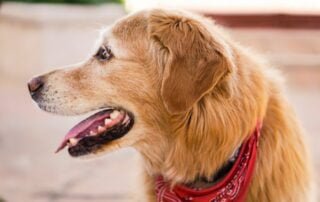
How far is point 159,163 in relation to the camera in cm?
411

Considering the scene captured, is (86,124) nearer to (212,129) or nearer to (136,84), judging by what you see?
(136,84)

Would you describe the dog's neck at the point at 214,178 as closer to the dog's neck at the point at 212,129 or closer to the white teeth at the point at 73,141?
the dog's neck at the point at 212,129

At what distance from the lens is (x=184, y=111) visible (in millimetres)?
3822

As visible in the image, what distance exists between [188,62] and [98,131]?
0.58 m

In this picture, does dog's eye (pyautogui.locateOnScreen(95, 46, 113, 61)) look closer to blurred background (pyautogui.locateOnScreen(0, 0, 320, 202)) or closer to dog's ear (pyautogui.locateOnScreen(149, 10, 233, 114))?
dog's ear (pyautogui.locateOnScreen(149, 10, 233, 114))

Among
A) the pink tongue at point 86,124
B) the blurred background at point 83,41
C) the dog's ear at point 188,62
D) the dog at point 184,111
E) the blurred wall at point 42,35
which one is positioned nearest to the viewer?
the dog's ear at point 188,62

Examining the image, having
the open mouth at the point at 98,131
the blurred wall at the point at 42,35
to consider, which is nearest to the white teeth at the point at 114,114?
the open mouth at the point at 98,131

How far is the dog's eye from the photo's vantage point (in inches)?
162

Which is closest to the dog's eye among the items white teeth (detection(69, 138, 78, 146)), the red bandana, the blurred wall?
white teeth (detection(69, 138, 78, 146))

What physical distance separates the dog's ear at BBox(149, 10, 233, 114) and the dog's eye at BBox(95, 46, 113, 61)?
306mm

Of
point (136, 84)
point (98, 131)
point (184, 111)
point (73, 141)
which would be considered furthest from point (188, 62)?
point (73, 141)

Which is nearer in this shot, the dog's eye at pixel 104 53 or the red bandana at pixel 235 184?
the red bandana at pixel 235 184

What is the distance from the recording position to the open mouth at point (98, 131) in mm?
4031

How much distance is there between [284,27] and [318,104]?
179 cm
